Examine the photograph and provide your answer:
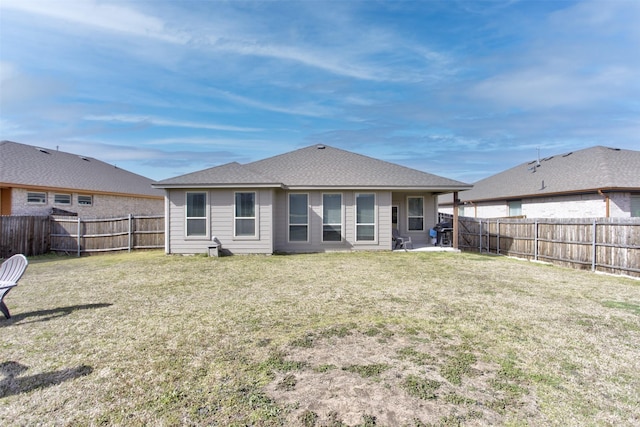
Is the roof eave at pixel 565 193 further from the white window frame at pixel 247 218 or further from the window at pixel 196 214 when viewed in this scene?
the window at pixel 196 214

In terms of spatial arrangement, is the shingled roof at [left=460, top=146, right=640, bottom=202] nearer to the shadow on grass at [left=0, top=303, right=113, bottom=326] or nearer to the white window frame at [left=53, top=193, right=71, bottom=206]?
the shadow on grass at [left=0, top=303, right=113, bottom=326]

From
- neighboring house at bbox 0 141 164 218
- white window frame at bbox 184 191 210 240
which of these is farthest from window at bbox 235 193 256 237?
neighboring house at bbox 0 141 164 218

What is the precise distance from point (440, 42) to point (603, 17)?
5811 mm

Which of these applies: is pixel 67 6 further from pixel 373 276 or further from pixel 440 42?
pixel 440 42

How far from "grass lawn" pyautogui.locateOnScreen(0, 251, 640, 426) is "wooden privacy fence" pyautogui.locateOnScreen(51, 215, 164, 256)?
6.81 m

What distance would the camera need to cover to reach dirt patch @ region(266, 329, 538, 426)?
2.61 meters

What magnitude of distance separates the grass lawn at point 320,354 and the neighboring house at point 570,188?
10.2 m

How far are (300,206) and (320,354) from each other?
10110 millimetres

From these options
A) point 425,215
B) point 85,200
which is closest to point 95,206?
point 85,200

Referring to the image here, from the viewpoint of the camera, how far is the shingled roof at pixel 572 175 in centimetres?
1547

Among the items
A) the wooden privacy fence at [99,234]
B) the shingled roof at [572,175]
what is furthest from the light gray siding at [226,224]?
the shingled roof at [572,175]

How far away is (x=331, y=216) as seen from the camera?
538 inches

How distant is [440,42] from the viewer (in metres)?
14.9

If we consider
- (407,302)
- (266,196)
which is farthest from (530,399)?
(266,196)
